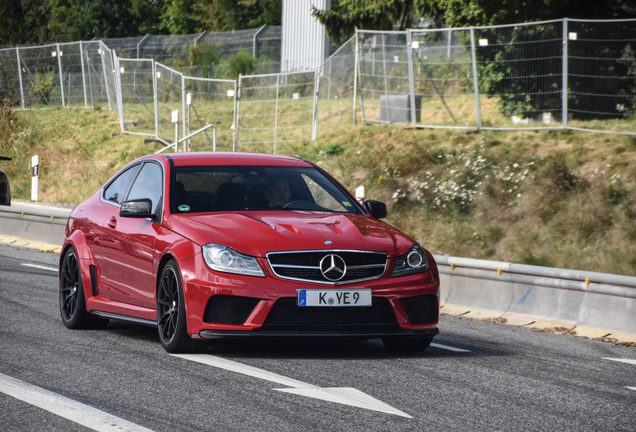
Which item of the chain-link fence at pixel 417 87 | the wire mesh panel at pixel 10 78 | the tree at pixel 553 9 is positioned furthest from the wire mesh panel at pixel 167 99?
the tree at pixel 553 9

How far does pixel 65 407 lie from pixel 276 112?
2194 cm

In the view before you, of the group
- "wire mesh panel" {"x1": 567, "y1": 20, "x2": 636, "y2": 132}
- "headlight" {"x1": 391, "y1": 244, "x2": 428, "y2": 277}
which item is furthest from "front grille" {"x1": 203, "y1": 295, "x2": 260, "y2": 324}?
"wire mesh panel" {"x1": 567, "y1": 20, "x2": 636, "y2": 132}

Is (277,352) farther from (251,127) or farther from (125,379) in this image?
(251,127)

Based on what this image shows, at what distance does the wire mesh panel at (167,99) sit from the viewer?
30.5 meters

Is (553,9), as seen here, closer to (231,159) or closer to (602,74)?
(602,74)

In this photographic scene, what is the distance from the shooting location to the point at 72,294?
8633mm

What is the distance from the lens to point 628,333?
29.4 ft

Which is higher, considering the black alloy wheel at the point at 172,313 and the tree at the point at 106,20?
the tree at the point at 106,20

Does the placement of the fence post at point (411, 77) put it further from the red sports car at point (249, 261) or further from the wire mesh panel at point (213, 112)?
the red sports car at point (249, 261)

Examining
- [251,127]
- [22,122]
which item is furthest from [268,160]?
[22,122]

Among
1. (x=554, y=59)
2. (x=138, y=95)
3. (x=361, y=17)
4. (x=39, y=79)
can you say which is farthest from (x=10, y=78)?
(x=554, y=59)

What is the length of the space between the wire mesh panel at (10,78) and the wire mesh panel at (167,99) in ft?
29.6

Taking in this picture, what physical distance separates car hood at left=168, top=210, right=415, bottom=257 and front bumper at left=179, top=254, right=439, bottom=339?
188 mm

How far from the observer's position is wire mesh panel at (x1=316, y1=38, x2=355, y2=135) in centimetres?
2333
